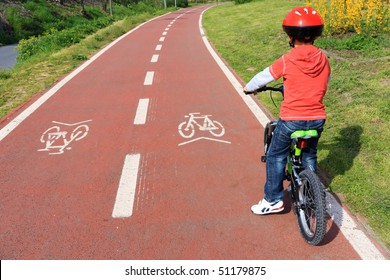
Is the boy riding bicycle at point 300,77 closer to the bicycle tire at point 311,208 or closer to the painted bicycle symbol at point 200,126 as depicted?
the bicycle tire at point 311,208

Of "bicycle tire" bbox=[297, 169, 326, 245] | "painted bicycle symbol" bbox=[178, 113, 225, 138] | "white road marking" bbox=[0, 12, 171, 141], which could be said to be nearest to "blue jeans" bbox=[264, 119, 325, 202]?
"bicycle tire" bbox=[297, 169, 326, 245]

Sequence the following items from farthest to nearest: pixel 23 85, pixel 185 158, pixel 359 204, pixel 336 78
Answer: pixel 23 85 → pixel 336 78 → pixel 185 158 → pixel 359 204

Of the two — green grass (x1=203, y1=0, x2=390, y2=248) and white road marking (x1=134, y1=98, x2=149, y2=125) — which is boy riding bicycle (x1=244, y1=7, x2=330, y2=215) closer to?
green grass (x1=203, y1=0, x2=390, y2=248)

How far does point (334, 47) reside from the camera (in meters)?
10.4

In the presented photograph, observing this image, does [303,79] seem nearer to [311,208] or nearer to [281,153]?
[281,153]

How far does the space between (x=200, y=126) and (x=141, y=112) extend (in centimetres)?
153

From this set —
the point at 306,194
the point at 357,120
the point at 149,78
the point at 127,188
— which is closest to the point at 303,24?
the point at 306,194

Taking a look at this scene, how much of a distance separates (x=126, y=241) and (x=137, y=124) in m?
3.39

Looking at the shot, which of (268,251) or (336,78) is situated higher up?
(336,78)

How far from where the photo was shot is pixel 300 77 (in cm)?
314

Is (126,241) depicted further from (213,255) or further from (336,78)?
(336,78)

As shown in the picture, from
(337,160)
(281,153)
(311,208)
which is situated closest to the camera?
(311,208)

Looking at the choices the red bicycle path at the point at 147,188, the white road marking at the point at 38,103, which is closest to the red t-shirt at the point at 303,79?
the red bicycle path at the point at 147,188
